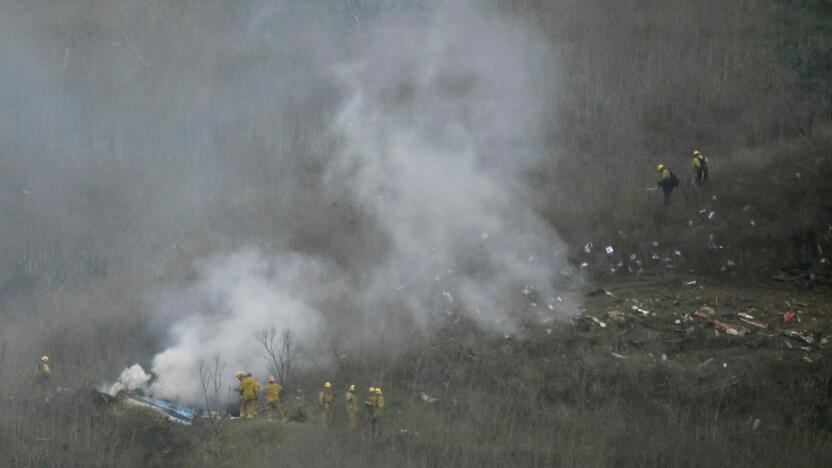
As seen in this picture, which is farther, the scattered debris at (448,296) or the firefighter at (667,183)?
the firefighter at (667,183)

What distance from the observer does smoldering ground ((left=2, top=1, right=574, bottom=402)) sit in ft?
62.7

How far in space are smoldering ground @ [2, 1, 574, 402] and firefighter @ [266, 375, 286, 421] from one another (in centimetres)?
153

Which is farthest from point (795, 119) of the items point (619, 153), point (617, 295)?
point (617, 295)

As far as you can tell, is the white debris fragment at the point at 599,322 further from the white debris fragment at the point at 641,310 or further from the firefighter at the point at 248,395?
the firefighter at the point at 248,395

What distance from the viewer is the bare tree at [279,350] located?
17.1 metres

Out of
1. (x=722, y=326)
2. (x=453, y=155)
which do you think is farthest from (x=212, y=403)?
(x=453, y=155)

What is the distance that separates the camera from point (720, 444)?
15.2 metres

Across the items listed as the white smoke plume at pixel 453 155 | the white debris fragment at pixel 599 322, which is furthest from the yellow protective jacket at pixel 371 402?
the white debris fragment at pixel 599 322

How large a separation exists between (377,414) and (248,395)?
2124 mm

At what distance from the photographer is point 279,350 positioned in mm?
17594

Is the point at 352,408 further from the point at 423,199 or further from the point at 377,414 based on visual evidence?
the point at 423,199

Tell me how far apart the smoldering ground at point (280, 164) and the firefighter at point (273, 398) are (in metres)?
1.53

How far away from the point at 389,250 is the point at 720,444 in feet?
26.1

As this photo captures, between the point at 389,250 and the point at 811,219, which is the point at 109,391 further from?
the point at 811,219
